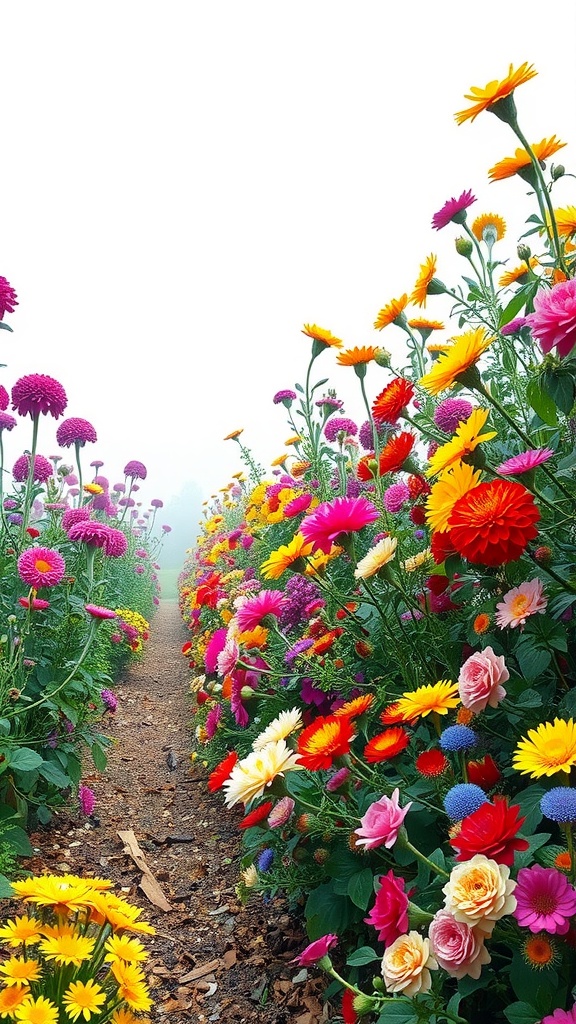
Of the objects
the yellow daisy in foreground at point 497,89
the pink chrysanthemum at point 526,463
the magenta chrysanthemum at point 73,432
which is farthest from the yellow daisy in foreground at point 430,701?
the magenta chrysanthemum at point 73,432

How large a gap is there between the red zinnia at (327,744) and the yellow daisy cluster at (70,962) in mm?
489

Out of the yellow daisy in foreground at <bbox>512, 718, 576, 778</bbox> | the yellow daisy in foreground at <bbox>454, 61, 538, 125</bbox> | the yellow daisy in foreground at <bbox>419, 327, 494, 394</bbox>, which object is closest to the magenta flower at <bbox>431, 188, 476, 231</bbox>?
the yellow daisy in foreground at <bbox>454, 61, 538, 125</bbox>

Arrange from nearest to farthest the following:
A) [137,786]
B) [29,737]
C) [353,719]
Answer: [353,719] < [29,737] < [137,786]

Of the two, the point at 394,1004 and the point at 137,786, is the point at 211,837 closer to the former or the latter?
the point at 137,786

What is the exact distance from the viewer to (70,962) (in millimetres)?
1337

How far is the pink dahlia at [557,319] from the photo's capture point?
3.55 feet

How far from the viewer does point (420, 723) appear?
173 cm

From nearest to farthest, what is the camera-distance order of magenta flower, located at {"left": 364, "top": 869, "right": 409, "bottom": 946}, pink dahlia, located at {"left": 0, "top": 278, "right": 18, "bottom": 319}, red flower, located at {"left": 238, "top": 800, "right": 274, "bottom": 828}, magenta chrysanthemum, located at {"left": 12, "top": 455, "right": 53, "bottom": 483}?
magenta flower, located at {"left": 364, "top": 869, "right": 409, "bottom": 946} < red flower, located at {"left": 238, "top": 800, "right": 274, "bottom": 828} < pink dahlia, located at {"left": 0, "top": 278, "right": 18, "bottom": 319} < magenta chrysanthemum, located at {"left": 12, "top": 455, "right": 53, "bottom": 483}

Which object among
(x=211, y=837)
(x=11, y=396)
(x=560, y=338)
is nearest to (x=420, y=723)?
(x=560, y=338)

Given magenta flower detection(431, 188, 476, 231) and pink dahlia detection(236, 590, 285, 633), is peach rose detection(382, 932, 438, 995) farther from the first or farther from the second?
magenta flower detection(431, 188, 476, 231)

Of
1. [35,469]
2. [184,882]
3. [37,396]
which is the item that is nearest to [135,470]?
[35,469]

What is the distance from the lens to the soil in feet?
6.40

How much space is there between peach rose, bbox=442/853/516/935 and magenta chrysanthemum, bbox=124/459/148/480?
6.31 metres

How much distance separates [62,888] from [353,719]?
2.29 ft
